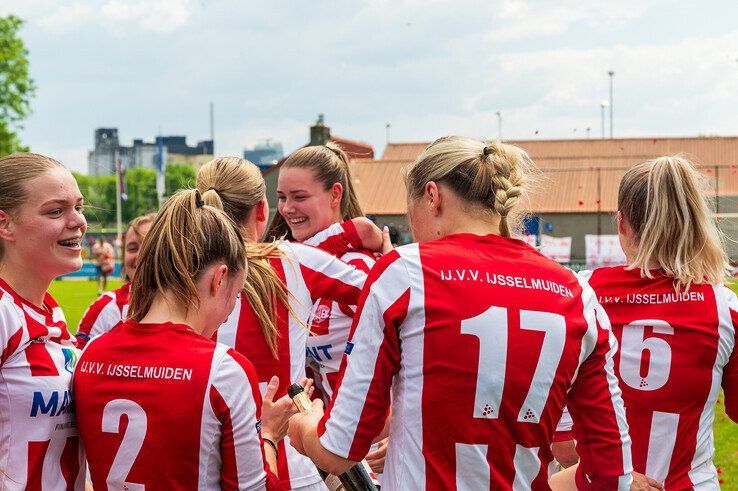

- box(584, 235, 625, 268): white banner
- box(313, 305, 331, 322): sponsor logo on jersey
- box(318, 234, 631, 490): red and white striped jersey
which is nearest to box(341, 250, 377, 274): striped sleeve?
box(313, 305, 331, 322): sponsor logo on jersey

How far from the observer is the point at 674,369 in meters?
3.05

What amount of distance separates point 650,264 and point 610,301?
20 centimetres

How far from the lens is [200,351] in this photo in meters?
2.48

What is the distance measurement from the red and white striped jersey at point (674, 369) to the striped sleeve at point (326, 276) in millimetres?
1090

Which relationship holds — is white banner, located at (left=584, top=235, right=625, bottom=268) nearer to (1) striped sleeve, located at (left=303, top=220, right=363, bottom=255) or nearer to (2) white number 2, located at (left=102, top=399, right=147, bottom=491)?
(1) striped sleeve, located at (left=303, top=220, right=363, bottom=255)

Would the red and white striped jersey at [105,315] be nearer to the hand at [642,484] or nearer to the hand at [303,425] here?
the hand at [303,425]

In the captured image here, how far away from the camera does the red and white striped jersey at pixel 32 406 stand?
103 inches

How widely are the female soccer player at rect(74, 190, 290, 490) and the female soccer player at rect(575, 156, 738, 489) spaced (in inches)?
53.7

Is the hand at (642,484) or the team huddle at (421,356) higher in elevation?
the team huddle at (421,356)

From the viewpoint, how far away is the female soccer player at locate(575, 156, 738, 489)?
3.05 m

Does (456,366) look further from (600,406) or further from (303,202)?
(303,202)

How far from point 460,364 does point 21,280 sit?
150cm

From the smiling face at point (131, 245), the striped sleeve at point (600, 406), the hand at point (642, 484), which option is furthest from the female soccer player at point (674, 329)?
the smiling face at point (131, 245)

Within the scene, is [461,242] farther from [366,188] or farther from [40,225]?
[366,188]
